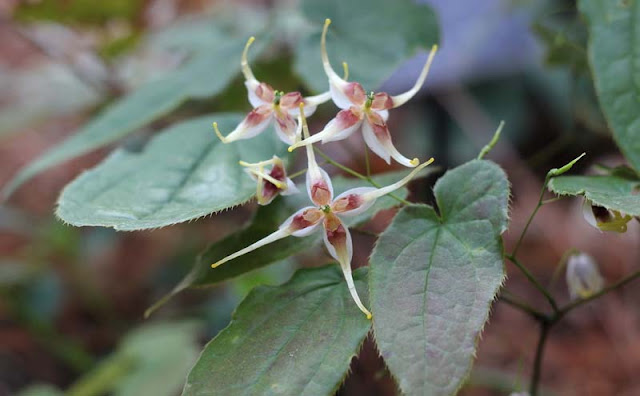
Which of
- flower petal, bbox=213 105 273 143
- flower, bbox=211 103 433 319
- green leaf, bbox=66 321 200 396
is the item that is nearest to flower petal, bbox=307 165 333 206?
flower, bbox=211 103 433 319

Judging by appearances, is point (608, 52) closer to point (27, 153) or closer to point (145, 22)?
point (145, 22)

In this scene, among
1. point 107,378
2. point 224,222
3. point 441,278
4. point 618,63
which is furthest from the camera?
point 224,222

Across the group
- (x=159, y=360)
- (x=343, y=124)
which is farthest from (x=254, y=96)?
(x=159, y=360)

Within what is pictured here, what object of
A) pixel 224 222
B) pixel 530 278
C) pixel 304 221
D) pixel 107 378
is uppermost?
pixel 304 221

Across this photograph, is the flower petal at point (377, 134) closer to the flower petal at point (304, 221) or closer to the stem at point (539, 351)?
the flower petal at point (304, 221)

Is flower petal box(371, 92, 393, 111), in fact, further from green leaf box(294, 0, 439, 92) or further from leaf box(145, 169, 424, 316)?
green leaf box(294, 0, 439, 92)

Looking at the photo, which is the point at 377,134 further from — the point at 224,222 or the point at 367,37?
the point at 224,222

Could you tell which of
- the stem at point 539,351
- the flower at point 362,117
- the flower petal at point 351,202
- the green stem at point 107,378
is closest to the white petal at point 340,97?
the flower at point 362,117
